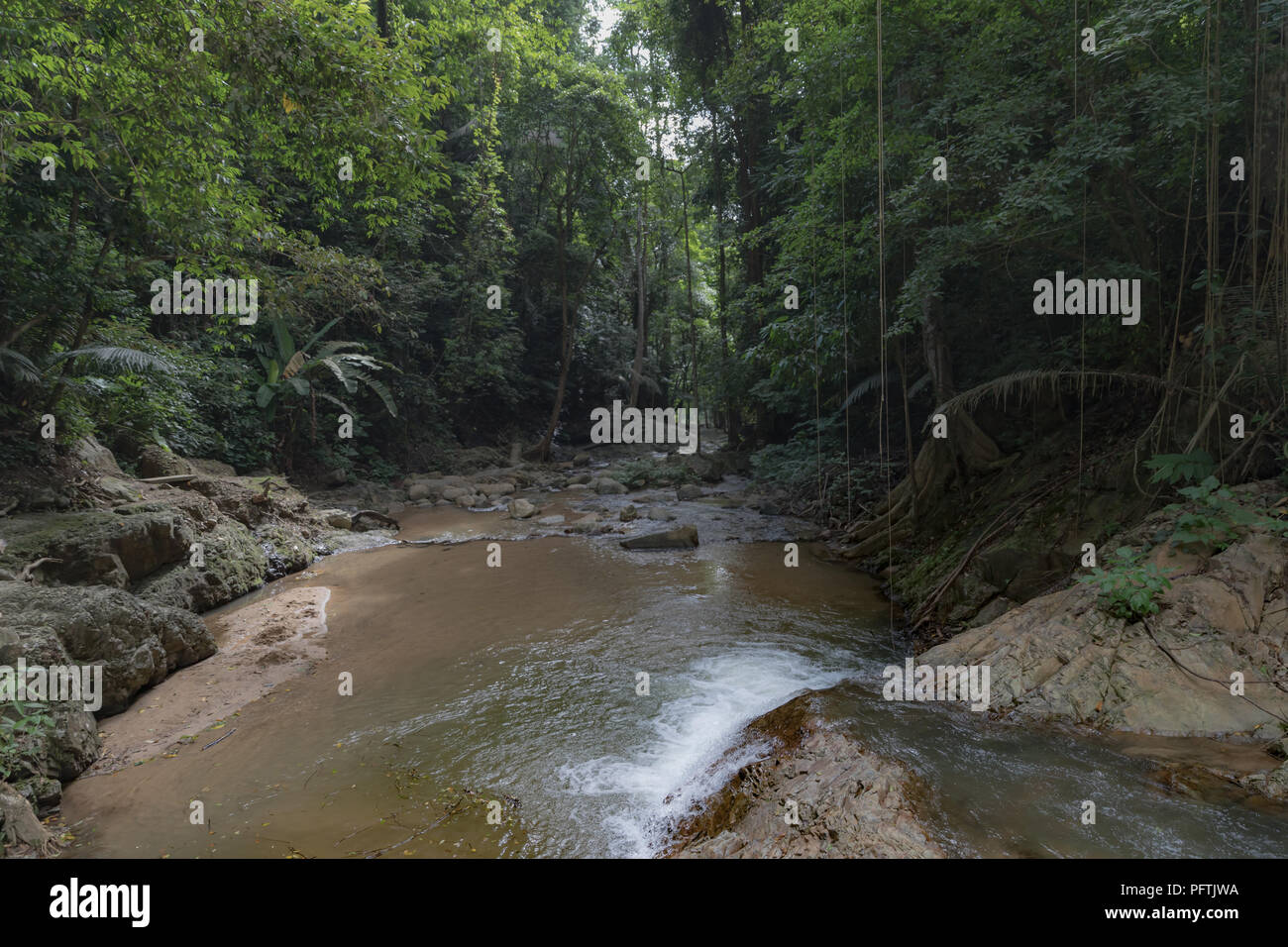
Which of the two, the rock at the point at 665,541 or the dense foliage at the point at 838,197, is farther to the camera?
the rock at the point at 665,541

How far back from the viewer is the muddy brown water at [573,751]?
10.9ft

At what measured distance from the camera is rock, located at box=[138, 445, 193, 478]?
9.62 m

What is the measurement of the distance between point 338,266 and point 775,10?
12.2m

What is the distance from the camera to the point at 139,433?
381 inches

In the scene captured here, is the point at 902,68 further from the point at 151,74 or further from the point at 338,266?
the point at 151,74

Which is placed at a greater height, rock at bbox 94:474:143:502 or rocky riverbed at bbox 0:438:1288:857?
rock at bbox 94:474:143:502

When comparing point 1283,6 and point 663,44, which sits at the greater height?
point 663,44

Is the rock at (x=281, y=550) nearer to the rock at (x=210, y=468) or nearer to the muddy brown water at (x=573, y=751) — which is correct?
the rock at (x=210, y=468)

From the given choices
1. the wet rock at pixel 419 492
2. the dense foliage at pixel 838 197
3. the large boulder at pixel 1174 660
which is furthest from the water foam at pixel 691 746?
the wet rock at pixel 419 492

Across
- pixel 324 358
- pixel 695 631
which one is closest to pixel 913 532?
pixel 695 631

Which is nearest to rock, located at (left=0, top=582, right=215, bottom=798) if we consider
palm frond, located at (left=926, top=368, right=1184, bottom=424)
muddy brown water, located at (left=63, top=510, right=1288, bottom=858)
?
muddy brown water, located at (left=63, top=510, right=1288, bottom=858)

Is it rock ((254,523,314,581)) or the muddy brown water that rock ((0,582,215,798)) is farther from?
rock ((254,523,314,581))

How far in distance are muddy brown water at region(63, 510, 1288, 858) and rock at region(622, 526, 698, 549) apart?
3.15 meters

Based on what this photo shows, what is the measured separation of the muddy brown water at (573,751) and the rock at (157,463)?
154 inches
